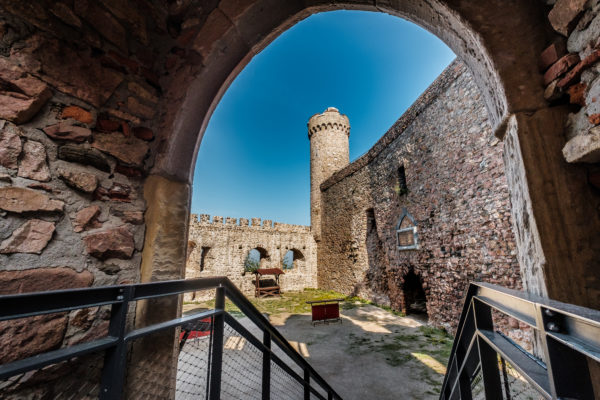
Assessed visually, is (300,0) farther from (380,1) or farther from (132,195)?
(132,195)

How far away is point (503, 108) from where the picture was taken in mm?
1408

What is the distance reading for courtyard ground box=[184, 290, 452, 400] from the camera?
11.5 ft

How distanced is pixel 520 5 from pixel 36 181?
270 cm

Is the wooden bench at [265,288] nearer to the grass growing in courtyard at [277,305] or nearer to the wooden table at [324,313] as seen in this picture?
the grass growing in courtyard at [277,305]

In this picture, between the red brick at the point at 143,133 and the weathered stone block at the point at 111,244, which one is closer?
the weathered stone block at the point at 111,244

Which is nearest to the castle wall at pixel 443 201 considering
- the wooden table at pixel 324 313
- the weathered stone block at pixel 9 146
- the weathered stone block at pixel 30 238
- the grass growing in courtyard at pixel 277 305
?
the wooden table at pixel 324 313

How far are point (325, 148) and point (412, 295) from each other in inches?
398

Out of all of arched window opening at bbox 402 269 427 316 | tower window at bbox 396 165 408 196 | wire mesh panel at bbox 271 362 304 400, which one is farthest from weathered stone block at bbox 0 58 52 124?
arched window opening at bbox 402 269 427 316

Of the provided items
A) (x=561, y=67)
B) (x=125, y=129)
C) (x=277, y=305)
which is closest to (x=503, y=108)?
(x=561, y=67)

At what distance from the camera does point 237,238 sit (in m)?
12.6

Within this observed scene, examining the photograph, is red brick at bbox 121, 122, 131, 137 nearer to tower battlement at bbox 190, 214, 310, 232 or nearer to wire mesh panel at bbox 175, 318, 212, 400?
wire mesh panel at bbox 175, 318, 212, 400

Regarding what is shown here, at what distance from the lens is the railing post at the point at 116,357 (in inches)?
30.3

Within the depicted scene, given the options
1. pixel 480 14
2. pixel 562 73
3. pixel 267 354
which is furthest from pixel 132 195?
pixel 562 73

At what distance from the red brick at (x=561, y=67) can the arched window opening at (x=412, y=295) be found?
257 inches
